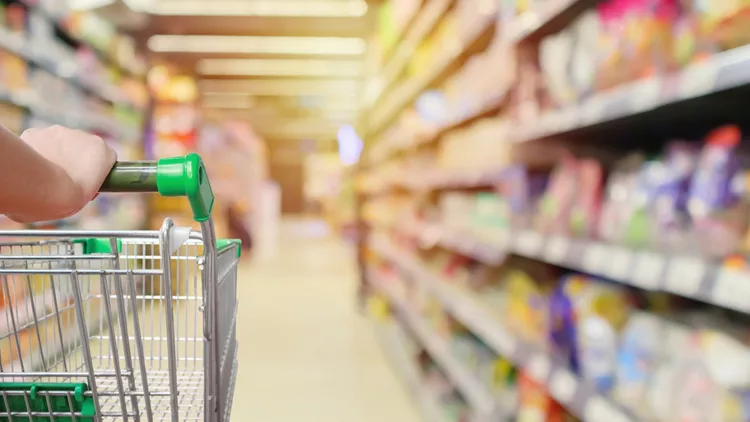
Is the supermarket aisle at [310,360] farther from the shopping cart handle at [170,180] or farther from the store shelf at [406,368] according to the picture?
the shopping cart handle at [170,180]

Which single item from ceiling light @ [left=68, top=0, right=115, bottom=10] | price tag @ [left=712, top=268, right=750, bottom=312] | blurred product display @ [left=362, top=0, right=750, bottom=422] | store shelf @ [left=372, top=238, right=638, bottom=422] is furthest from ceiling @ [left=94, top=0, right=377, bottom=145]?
price tag @ [left=712, top=268, right=750, bottom=312]

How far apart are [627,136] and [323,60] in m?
7.77

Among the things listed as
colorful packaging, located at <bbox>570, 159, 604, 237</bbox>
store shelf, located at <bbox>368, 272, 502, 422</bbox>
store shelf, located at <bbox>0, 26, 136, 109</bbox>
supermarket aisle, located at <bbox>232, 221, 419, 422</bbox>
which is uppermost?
store shelf, located at <bbox>0, 26, 136, 109</bbox>

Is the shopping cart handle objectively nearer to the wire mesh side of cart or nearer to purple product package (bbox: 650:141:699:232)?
the wire mesh side of cart

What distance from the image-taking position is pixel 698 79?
1066 millimetres

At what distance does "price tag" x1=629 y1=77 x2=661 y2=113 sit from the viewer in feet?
3.93

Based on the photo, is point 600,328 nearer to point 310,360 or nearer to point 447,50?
point 447,50

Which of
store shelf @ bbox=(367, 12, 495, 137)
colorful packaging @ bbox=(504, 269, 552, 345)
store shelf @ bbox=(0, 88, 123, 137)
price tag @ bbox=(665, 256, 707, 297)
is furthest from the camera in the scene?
store shelf @ bbox=(0, 88, 123, 137)

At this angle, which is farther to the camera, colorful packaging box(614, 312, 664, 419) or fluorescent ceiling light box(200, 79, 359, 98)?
fluorescent ceiling light box(200, 79, 359, 98)

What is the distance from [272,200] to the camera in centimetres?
1175

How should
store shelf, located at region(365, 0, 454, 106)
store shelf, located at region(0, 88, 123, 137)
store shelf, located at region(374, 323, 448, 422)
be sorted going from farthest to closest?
store shelf, located at region(0, 88, 123, 137) → store shelf, located at region(365, 0, 454, 106) → store shelf, located at region(374, 323, 448, 422)

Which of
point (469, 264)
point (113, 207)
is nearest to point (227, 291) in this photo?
point (469, 264)

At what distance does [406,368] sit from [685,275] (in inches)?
104

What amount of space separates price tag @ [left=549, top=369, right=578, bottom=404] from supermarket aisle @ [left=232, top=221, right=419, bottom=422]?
0.75 m
